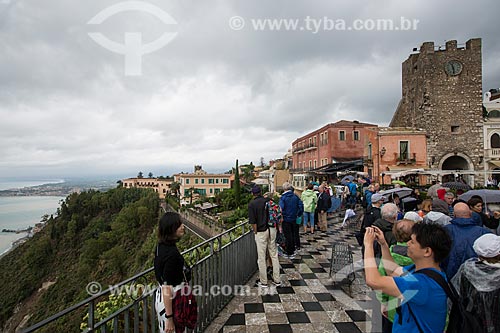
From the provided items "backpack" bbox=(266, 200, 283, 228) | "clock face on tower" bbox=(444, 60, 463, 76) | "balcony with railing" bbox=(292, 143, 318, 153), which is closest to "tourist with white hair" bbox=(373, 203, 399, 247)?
"backpack" bbox=(266, 200, 283, 228)

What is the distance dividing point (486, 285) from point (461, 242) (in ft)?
2.77

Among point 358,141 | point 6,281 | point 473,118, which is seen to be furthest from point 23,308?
point 473,118

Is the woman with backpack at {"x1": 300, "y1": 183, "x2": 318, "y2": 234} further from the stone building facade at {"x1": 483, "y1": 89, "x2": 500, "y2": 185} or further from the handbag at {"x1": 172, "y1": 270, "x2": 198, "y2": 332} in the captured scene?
the stone building facade at {"x1": 483, "y1": 89, "x2": 500, "y2": 185}

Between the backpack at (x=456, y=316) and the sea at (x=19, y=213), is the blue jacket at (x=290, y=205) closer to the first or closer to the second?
the backpack at (x=456, y=316)

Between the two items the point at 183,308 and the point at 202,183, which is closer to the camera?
the point at 183,308

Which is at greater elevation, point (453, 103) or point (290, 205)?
point (453, 103)

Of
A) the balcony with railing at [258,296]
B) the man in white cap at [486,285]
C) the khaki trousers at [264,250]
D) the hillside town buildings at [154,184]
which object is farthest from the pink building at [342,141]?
the hillside town buildings at [154,184]

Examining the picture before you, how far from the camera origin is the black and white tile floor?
3.10m

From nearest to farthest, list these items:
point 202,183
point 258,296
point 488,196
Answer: point 258,296 < point 488,196 < point 202,183

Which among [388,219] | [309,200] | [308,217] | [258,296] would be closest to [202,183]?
[308,217]

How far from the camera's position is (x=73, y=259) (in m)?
50.8

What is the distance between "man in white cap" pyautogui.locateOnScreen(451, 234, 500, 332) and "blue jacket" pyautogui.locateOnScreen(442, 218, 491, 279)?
2.13ft

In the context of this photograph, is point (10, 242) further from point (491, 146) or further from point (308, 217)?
point (491, 146)

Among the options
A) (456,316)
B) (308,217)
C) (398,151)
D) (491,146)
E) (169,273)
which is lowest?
(308,217)
